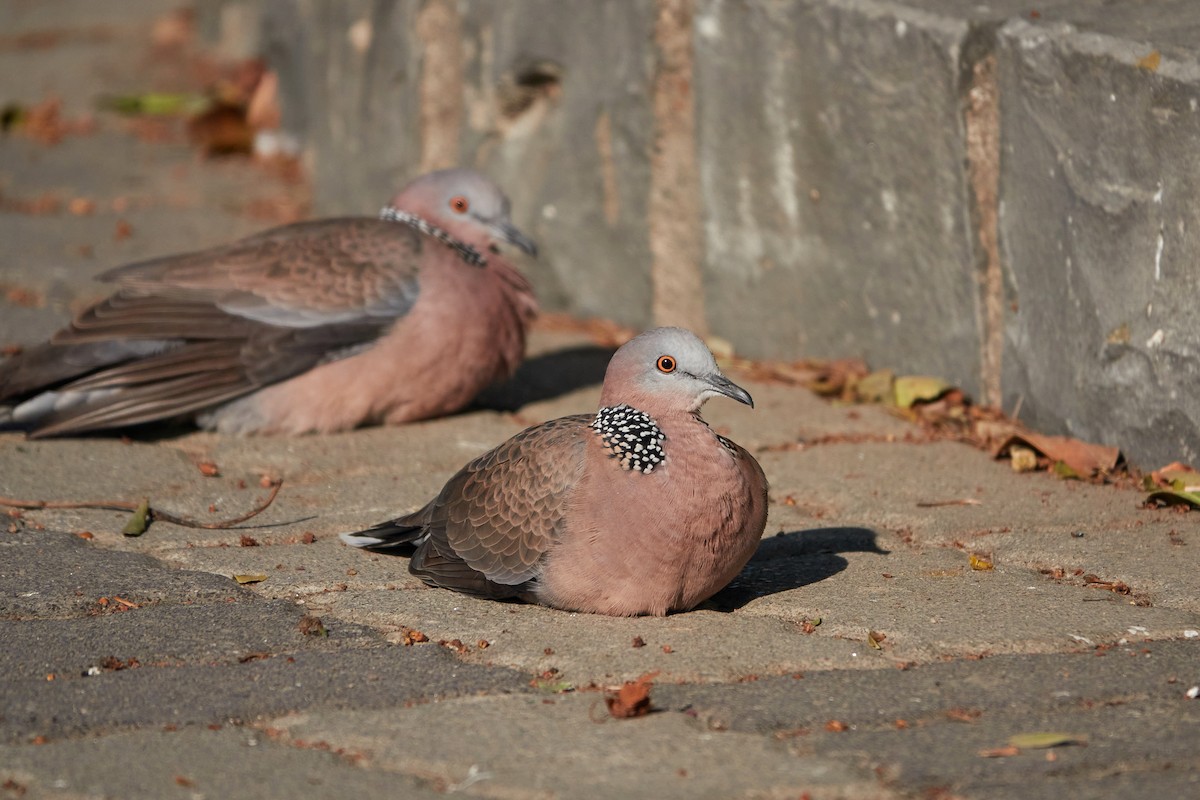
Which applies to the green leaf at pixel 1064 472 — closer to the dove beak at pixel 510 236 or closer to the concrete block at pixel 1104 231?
the concrete block at pixel 1104 231

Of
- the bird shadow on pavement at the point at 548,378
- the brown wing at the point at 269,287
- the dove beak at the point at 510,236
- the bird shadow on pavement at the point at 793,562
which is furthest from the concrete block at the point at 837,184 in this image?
the brown wing at the point at 269,287

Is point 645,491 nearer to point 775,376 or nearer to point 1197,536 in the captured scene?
point 1197,536

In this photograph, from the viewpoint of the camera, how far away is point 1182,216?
4.30 meters

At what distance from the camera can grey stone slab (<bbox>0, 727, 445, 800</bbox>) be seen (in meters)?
2.85

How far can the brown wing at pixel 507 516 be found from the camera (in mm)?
3859

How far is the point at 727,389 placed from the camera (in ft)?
12.7

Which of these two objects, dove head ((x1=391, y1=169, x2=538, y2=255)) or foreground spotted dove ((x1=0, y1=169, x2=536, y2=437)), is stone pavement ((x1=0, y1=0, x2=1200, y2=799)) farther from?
dove head ((x1=391, y1=169, x2=538, y2=255))

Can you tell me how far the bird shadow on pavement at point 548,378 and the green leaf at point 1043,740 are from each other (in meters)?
3.21

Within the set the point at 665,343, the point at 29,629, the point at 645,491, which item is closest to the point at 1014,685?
the point at 645,491

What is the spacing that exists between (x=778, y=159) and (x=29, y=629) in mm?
3345

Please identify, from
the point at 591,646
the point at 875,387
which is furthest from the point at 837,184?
the point at 591,646

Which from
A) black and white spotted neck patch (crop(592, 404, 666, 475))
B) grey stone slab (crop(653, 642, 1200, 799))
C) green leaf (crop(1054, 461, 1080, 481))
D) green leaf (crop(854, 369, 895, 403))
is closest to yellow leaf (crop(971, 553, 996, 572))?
grey stone slab (crop(653, 642, 1200, 799))

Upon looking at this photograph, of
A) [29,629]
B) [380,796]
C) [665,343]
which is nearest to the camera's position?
[380,796]

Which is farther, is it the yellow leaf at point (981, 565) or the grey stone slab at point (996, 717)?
the yellow leaf at point (981, 565)
